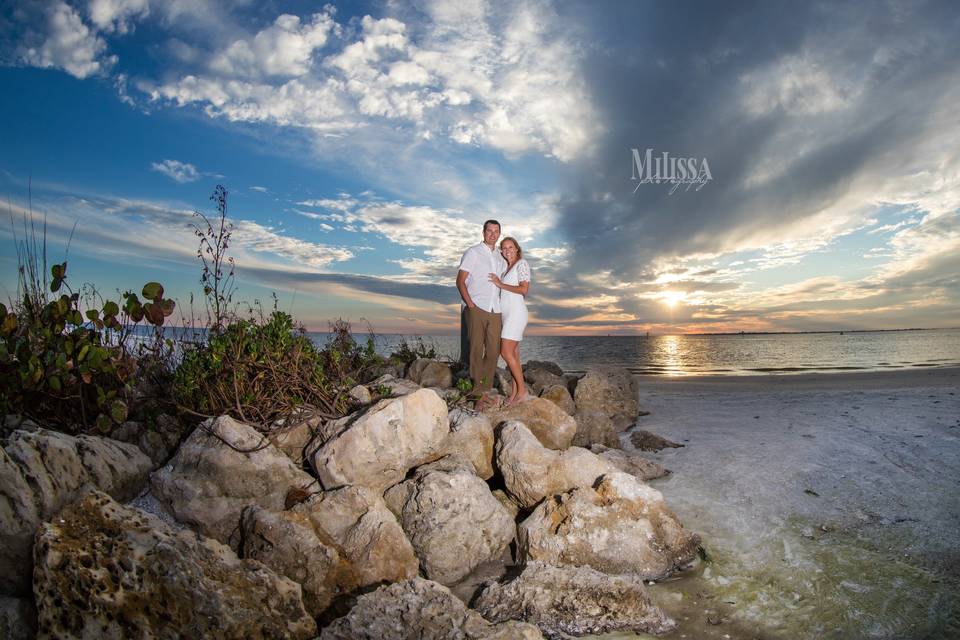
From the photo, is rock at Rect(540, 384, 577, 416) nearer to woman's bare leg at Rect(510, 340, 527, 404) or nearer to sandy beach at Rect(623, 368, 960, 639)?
woman's bare leg at Rect(510, 340, 527, 404)

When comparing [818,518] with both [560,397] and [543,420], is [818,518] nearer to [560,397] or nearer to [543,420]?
[543,420]

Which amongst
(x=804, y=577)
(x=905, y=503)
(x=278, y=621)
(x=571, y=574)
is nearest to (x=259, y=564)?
(x=278, y=621)

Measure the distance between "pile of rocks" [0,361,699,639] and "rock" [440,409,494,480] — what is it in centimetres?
2

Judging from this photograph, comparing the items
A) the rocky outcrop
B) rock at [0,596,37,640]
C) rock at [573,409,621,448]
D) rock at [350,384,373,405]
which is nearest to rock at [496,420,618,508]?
rock at [350,384,373,405]

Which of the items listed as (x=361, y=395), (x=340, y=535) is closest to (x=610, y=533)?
(x=340, y=535)

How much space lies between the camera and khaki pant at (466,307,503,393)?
7.09m

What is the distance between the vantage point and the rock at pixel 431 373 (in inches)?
345

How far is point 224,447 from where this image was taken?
4.19m

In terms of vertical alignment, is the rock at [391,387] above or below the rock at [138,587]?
above

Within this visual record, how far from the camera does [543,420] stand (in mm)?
6102

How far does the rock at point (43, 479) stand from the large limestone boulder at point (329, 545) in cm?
120

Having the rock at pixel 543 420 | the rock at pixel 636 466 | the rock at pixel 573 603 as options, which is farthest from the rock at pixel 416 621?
the rock at pixel 636 466

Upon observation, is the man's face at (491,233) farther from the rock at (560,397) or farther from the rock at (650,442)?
→ the rock at (650,442)

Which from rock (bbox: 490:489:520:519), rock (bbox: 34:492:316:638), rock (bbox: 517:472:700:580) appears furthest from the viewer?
rock (bbox: 490:489:520:519)
